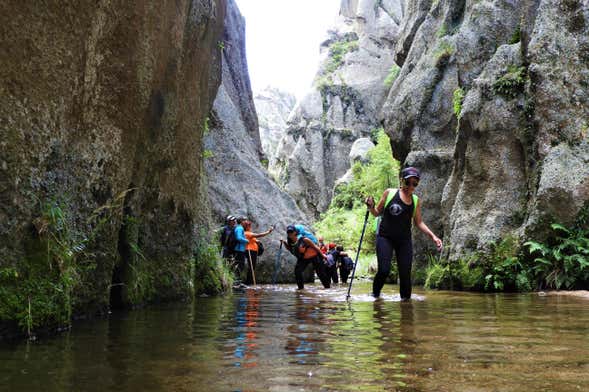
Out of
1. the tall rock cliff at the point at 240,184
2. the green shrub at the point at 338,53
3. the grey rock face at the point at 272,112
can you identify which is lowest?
the tall rock cliff at the point at 240,184

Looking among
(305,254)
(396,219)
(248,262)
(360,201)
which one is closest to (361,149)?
(360,201)

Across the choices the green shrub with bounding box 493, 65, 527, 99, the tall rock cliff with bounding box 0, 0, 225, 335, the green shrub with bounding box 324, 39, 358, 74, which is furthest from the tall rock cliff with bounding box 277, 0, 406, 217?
the tall rock cliff with bounding box 0, 0, 225, 335

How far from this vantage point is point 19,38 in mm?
4410

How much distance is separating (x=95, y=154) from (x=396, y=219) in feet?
14.7

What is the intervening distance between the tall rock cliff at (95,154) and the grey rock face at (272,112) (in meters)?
90.6

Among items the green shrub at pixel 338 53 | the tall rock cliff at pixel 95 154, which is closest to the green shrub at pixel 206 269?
the tall rock cliff at pixel 95 154

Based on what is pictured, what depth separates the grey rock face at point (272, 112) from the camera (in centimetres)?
10488

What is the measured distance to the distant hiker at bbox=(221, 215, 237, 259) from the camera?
47.8ft

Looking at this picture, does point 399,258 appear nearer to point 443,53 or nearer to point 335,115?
point 443,53

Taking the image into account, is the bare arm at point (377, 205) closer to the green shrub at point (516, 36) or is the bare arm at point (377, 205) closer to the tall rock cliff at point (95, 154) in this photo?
the tall rock cliff at point (95, 154)

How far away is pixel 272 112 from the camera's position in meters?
116

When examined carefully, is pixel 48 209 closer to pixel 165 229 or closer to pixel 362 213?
pixel 165 229

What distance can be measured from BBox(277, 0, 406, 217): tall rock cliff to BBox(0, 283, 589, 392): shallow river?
47010 millimetres

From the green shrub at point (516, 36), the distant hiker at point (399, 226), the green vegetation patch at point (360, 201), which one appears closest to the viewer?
the distant hiker at point (399, 226)
